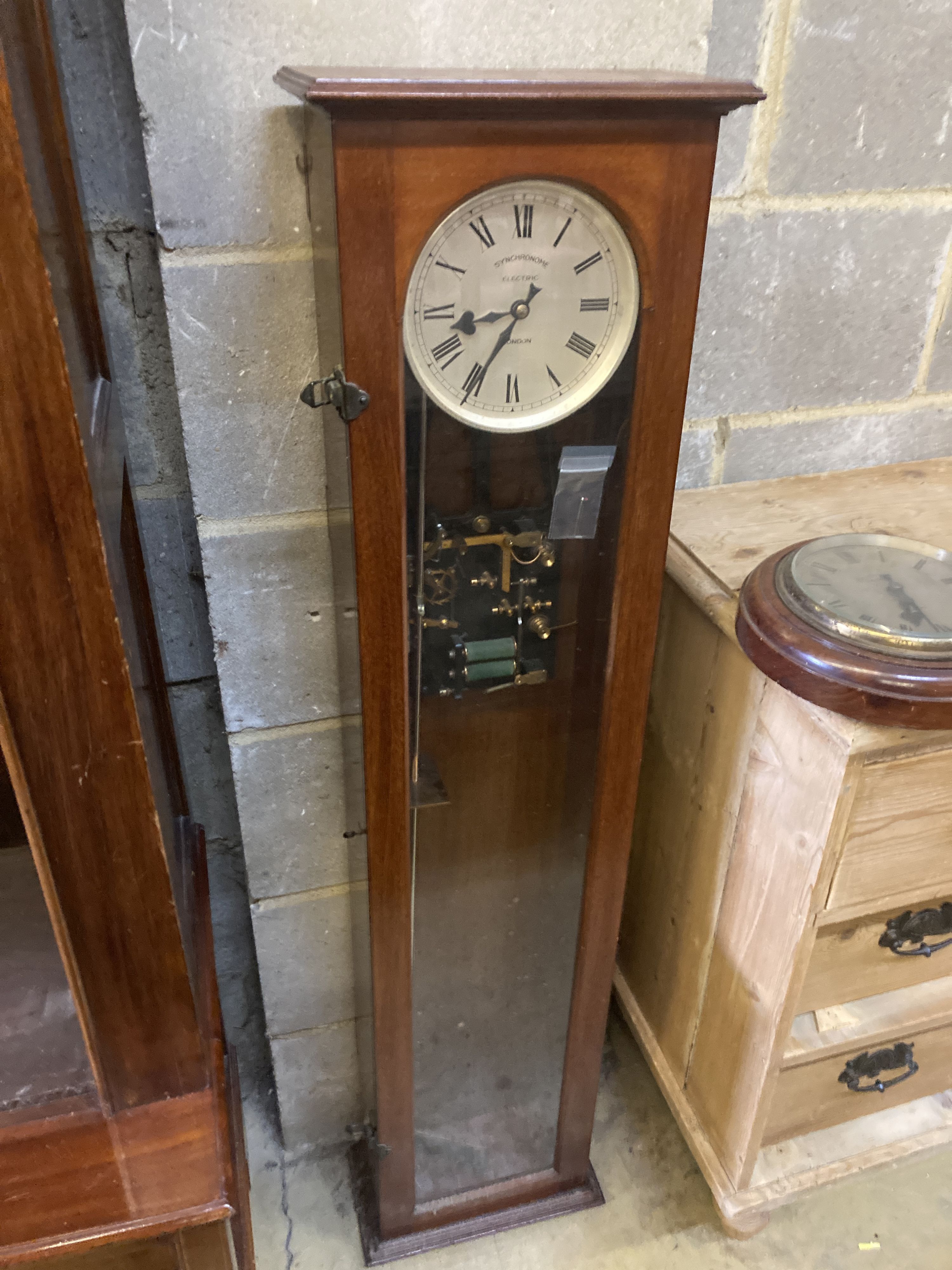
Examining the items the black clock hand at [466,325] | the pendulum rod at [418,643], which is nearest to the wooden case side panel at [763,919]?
the pendulum rod at [418,643]

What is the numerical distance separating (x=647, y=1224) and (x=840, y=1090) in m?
0.35

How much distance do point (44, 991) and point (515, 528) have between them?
0.62 metres

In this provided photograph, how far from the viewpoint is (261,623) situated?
1.00m

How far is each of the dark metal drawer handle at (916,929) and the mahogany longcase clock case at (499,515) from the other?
0.31m

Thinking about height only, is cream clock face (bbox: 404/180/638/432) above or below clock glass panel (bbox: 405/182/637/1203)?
above

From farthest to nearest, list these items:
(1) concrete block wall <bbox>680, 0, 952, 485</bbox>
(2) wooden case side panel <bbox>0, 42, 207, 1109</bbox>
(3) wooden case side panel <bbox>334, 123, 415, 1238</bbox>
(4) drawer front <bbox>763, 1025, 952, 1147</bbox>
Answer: (4) drawer front <bbox>763, 1025, 952, 1147</bbox> < (1) concrete block wall <bbox>680, 0, 952, 485</bbox> < (3) wooden case side panel <bbox>334, 123, 415, 1238</bbox> < (2) wooden case side panel <bbox>0, 42, 207, 1109</bbox>

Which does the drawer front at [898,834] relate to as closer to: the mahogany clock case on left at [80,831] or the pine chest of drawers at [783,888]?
the pine chest of drawers at [783,888]

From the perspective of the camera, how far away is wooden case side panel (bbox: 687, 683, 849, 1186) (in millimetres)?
933

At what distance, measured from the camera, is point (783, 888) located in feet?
3.30

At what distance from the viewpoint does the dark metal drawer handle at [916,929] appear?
3.49 ft

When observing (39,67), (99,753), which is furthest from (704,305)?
(99,753)

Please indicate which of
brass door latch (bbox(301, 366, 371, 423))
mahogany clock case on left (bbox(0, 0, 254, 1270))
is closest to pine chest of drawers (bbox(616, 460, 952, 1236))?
brass door latch (bbox(301, 366, 371, 423))

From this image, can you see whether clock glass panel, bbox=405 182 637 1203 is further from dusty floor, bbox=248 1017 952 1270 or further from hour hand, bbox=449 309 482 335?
dusty floor, bbox=248 1017 952 1270

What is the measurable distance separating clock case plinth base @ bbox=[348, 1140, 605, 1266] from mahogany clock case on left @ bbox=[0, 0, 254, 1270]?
0.34 m
